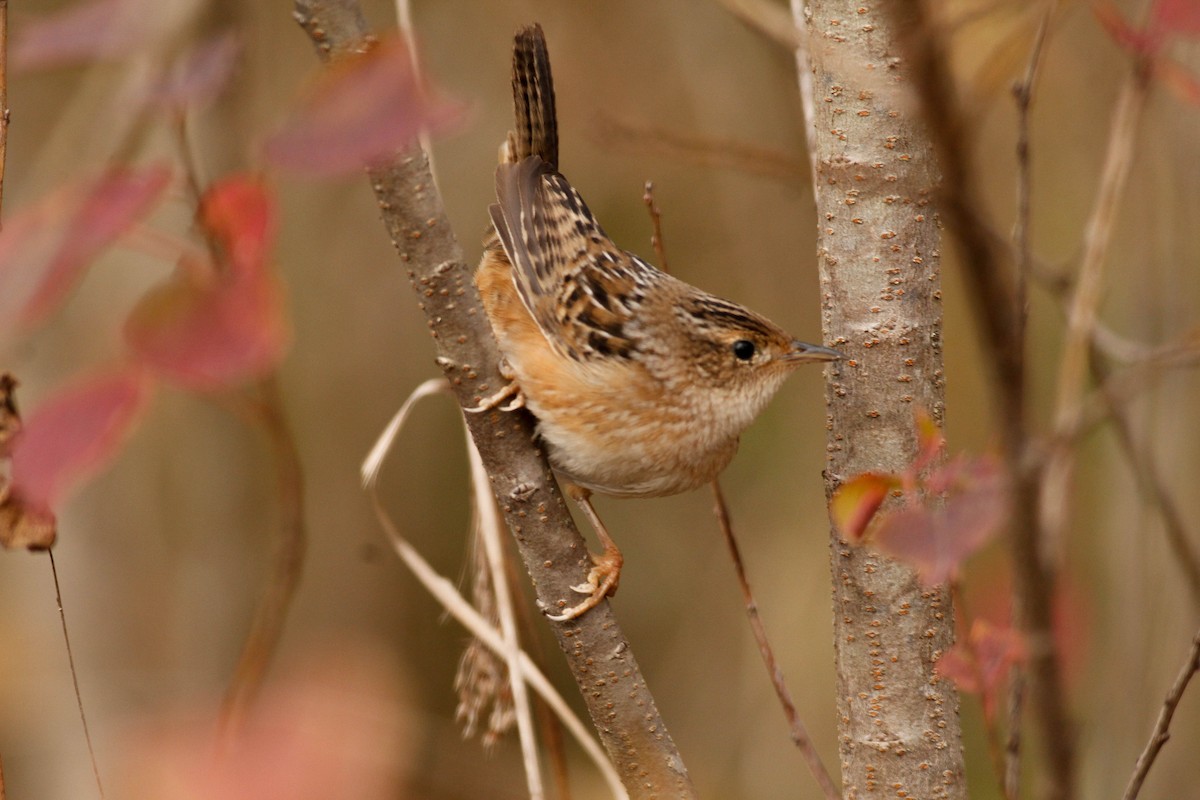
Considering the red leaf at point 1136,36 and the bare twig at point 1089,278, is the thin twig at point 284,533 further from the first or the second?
the red leaf at point 1136,36

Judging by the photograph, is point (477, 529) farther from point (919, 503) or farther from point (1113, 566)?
point (1113, 566)

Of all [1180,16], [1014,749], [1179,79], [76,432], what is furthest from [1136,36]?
[76,432]

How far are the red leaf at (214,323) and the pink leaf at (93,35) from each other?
0.71 feet

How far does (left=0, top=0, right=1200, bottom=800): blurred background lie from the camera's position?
4934 millimetres

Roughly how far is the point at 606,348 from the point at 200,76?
188 cm

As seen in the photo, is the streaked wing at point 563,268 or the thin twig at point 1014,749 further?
the streaked wing at point 563,268

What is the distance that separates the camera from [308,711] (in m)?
2.16

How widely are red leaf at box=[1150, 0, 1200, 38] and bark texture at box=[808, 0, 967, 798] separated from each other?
0.46 m

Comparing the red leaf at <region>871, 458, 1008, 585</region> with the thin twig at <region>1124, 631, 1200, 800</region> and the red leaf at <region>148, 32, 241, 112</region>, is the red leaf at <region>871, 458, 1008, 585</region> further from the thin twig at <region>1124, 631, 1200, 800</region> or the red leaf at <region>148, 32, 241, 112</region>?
the red leaf at <region>148, 32, 241, 112</region>

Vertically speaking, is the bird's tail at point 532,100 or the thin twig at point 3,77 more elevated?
the bird's tail at point 532,100

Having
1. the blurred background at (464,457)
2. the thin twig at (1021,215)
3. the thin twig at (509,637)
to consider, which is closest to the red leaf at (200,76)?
the thin twig at (1021,215)

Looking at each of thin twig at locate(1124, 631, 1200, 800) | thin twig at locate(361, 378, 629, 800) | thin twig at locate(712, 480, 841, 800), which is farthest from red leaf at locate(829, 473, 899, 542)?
thin twig at locate(361, 378, 629, 800)

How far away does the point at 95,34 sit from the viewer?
1.13 m

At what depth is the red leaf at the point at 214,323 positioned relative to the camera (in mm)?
1030
